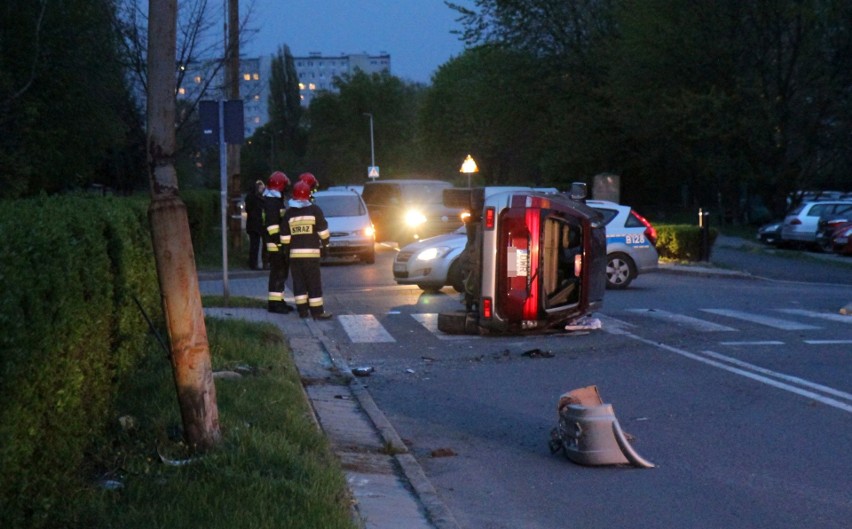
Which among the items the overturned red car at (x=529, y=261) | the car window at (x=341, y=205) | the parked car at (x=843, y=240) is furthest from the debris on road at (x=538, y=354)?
the parked car at (x=843, y=240)

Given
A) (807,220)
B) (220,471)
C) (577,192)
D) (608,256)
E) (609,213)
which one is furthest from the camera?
(807,220)

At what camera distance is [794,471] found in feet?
25.0

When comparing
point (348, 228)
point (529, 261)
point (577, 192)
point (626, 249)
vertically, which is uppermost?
point (577, 192)

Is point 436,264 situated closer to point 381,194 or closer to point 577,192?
point 577,192

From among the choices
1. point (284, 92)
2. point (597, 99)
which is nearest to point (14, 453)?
point (597, 99)

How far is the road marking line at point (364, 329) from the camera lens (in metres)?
14.2

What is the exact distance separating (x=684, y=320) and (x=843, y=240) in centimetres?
1872

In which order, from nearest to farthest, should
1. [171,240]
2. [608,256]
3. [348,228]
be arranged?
[171,240] → [608,256] → [348,228]

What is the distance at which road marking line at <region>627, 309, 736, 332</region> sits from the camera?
48.1ft

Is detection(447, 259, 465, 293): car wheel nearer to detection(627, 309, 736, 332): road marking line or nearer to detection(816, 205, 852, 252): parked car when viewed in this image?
detection(627, 309, 736, 332): road marking line

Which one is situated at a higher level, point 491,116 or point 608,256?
point 491,116

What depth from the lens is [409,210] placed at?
102ft

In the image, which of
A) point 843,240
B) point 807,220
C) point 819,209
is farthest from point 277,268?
point 819,209

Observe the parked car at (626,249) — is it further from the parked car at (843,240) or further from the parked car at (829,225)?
the parked car at (829,225)
